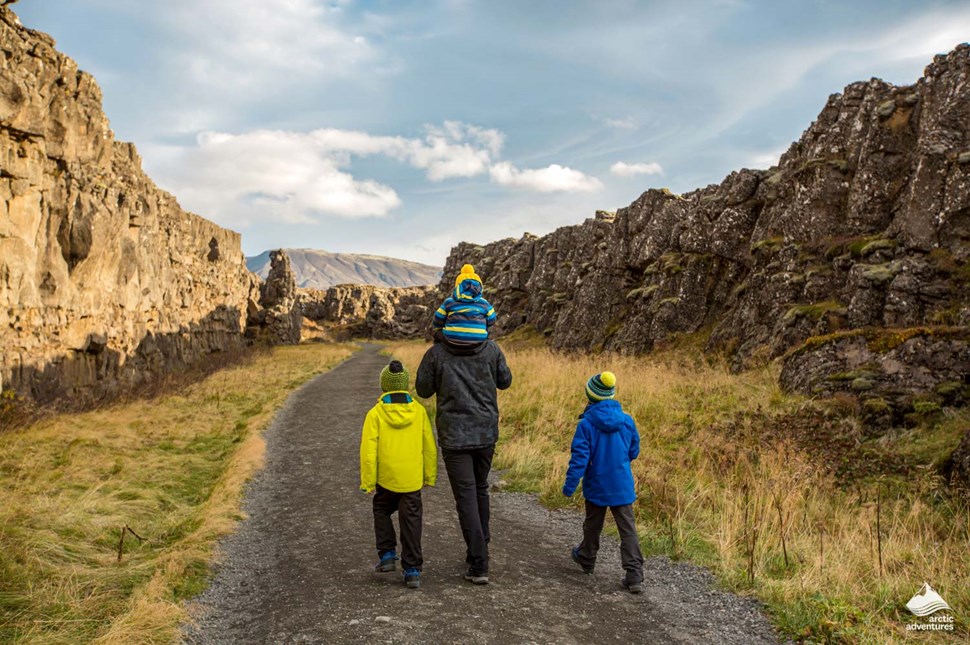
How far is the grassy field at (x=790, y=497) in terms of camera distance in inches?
205

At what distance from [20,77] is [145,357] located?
46.9 ft

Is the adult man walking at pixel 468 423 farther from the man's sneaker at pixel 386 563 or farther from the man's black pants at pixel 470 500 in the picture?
the man's sneaker at pixel 386 563

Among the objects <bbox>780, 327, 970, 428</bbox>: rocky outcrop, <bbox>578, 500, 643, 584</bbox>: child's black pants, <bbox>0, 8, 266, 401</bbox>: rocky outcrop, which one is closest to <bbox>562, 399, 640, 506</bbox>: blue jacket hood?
<bbox>578, 500, 643, 584</bbox>: child's black pants

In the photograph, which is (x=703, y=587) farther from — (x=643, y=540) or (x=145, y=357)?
(x=145, y=357)

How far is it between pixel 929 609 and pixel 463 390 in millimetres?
4471

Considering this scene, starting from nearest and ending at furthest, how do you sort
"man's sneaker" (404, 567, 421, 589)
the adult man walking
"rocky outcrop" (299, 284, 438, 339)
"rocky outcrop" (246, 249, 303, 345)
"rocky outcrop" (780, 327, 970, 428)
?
"man's sneaker" (404, 567, 421, 589) < the adult man walking < "rocky outcrop" (780, 327, 970, 428) < "rocky outcrop" (246, 249, 303, 345) < "rocky outcrop" (299, 284, 438, 339)

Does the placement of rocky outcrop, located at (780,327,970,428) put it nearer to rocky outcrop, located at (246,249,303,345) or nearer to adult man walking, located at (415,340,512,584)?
adult man walking, located at (415,340,512,584)

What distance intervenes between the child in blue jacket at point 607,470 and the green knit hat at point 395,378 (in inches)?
72.4

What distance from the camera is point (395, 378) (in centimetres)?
591

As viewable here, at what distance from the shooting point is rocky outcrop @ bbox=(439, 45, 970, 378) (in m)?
14.9

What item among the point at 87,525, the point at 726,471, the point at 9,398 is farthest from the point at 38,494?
the point at 726,471

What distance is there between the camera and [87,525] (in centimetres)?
770

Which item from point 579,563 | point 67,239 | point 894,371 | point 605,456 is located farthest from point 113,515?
point 67,239

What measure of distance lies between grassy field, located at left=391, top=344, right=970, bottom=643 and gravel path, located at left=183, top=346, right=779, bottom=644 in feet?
1.73
